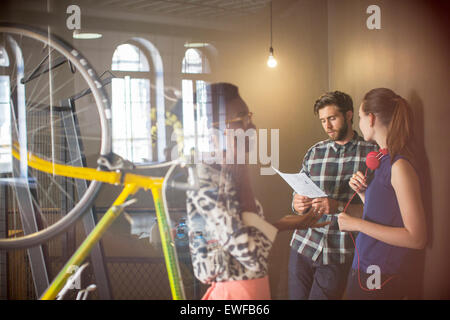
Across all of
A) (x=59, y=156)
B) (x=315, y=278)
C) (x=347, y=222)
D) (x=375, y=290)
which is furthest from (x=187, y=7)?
(x=375, y=290)

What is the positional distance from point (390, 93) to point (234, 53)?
829mm

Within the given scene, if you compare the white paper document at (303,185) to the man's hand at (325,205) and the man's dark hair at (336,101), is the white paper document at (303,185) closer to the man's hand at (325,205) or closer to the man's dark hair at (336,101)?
the man's hand at (325,205)

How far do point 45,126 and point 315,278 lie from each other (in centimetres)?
159

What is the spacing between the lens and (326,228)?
6.23 ft

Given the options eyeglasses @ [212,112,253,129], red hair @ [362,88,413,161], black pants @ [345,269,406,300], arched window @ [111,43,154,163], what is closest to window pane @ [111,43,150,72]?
arched window @ [111,43,154,163]

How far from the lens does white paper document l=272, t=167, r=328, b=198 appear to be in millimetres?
1901

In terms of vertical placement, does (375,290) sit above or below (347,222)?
below

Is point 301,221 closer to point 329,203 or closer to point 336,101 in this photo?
point 329,203

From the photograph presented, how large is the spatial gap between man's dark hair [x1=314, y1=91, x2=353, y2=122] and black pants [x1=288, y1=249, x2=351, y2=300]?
761 millimetres

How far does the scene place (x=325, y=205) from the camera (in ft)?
6.21

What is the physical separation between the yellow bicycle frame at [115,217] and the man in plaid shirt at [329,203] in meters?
0.62
